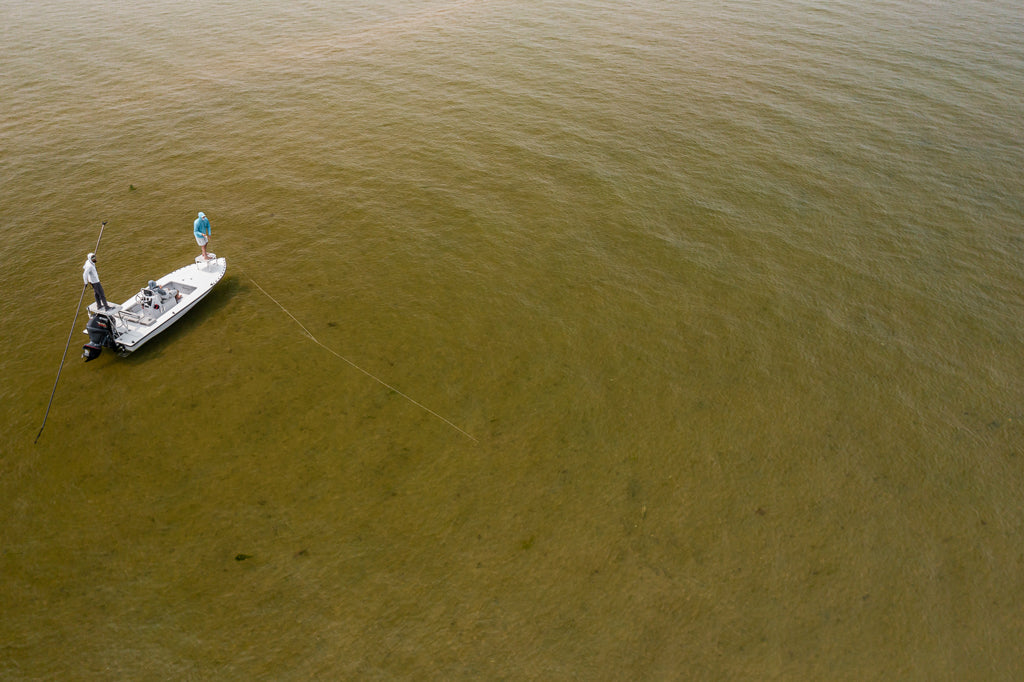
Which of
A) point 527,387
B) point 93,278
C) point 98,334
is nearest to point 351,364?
point 527,387

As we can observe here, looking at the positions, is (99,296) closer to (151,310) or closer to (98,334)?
(98,334)

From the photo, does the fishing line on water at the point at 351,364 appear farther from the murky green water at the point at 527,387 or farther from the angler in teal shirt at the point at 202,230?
the angler in teal shirt at the point at 202,230

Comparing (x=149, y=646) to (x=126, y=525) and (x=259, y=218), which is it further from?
(x=259, y=218)

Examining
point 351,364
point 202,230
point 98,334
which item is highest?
point 202,230

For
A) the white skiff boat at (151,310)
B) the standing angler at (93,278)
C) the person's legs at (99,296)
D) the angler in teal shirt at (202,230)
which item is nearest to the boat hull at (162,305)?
the white skiff boat at (151,310)

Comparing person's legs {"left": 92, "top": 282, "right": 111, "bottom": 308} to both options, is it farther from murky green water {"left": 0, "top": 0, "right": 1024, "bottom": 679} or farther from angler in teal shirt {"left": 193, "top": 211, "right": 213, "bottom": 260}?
angler in teal shirt {"left": 193, "top": 211, "right": 213, "bottom": 260}

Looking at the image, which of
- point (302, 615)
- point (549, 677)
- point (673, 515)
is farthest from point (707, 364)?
point (302, 615)

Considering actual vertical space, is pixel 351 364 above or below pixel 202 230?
below

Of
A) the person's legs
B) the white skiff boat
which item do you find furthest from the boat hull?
the person's legs
